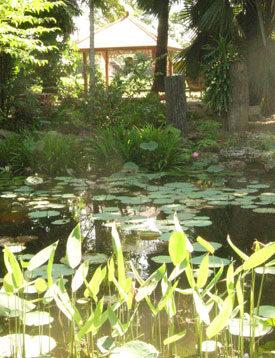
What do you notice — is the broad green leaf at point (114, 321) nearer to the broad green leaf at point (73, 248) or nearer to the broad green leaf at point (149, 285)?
the broad green leaf at point (149, 285)

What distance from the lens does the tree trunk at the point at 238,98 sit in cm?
913

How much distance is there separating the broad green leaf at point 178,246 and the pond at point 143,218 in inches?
17.8

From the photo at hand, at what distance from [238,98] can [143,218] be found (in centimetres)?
567

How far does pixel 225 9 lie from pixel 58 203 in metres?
6.14

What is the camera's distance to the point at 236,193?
5117 millimetres

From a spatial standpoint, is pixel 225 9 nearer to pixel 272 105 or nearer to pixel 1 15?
pixel 272 105

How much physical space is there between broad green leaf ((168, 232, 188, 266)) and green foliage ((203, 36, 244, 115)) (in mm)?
7864

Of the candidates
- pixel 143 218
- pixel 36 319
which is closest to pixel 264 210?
pixel 143 218

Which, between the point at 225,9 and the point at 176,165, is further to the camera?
the point at 225,9

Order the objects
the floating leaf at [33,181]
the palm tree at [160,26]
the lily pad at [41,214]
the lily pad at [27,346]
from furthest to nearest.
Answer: the palm tree at [160,26], the floating leaf at [33,181], the lily pad at [41,214], the lily pad at [27,346]

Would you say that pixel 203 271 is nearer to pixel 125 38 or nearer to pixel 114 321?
pixel 114 321

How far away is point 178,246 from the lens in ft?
5.15

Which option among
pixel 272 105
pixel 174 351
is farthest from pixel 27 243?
pixel 272 105

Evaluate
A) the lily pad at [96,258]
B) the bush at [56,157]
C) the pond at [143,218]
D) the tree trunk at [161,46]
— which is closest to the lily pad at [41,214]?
the pond at [143,218]
